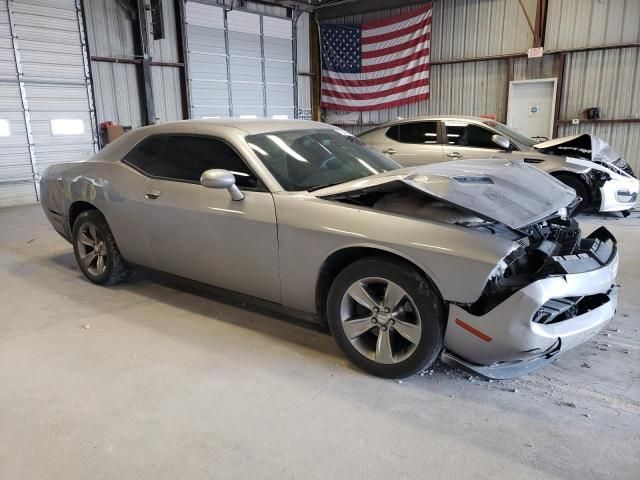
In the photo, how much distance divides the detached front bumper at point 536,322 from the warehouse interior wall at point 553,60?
1054cm

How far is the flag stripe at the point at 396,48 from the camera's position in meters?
13.8

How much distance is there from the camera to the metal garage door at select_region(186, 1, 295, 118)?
1294 cm

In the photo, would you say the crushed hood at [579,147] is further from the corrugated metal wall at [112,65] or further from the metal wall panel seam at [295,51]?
the metal wall panel seam at [295,51]

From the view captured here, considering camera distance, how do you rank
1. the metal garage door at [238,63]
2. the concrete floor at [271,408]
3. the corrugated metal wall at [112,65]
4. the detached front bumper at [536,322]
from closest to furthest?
the concrete floor at [271,408]
the detached front bumper at [536,322]
the corrugated metal wall at [112,65]
the metal garage door at [238,63]

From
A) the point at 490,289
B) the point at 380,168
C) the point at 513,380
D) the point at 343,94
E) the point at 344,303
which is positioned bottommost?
the point at 513,380

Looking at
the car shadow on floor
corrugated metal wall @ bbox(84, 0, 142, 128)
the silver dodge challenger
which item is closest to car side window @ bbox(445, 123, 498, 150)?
the silver dodge challenger

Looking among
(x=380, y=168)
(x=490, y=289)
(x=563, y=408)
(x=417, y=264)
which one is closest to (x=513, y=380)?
(x=563, y=408)

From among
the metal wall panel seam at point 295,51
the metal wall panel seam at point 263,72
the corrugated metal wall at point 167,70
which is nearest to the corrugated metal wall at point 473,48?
the metal wall panel seam at point 295,51

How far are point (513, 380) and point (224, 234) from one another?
1.98 m

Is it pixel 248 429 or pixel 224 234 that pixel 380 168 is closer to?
pixel 224 234

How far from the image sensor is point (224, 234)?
11.0 feet

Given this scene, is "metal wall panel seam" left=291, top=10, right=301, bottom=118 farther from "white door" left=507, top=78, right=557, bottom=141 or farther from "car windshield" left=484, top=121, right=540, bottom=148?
"car windshield" left=484, top=121, right=540, bottom=148

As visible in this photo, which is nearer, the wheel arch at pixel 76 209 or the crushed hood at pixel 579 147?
the wheel arch at pixel 76 209

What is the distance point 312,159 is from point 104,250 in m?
2.19
